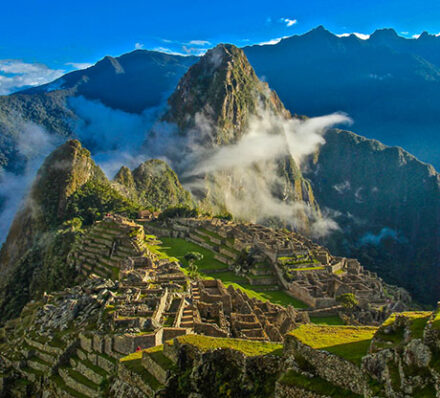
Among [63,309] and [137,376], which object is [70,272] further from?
[137,376]

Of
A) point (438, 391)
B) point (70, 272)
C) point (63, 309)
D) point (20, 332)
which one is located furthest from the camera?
point (70, 272)

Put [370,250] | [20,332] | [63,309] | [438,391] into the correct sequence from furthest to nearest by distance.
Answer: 1. [370,250]
2. [20,332]
3. [63,309]
4. [438,391]

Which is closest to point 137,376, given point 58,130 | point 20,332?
point 20,332

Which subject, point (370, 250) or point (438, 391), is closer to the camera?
point (438, 391)

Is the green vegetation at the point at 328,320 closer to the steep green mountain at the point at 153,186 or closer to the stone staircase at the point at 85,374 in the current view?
the stone staircase at the point at 85,374

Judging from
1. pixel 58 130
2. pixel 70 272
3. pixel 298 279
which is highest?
pixel 58 130

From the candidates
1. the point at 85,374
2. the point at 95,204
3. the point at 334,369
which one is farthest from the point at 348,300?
the point at 95,204
